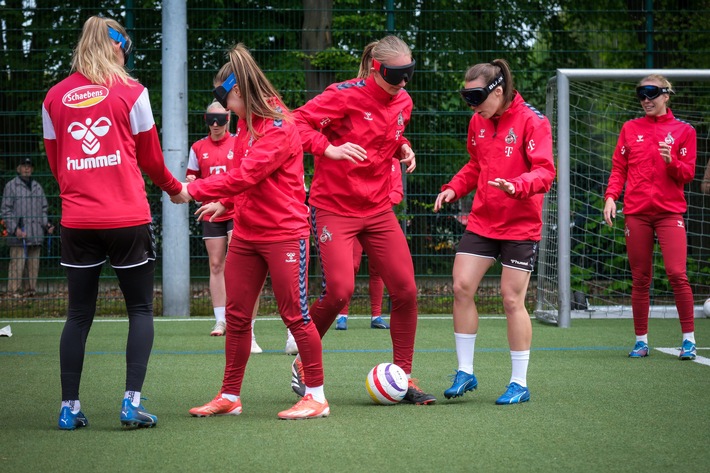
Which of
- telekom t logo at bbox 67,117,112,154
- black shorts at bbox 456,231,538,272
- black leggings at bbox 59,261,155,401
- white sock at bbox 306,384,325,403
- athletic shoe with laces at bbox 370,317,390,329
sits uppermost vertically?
telekom t logo at bbox 67,117,112,154

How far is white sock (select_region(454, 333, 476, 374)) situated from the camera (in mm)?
5957

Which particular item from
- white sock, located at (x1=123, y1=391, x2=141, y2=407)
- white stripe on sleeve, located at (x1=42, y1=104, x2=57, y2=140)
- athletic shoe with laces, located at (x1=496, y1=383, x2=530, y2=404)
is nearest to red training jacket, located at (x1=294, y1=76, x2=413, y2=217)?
athletic shoe with laces, located at (x1=496, y1=383, x2=530, y2=404)

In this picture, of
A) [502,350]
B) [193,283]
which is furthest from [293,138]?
[193,283]

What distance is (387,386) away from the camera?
5.68 m

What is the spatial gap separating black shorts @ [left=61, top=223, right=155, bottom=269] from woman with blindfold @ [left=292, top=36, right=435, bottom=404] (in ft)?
4.04

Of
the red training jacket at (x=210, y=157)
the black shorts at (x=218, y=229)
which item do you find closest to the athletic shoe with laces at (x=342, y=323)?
the black shorts at (x=218, y=229)

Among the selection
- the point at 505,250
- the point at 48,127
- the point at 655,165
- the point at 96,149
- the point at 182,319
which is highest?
the point at 48,127

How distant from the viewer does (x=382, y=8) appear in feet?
40.2

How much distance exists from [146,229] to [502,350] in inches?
168

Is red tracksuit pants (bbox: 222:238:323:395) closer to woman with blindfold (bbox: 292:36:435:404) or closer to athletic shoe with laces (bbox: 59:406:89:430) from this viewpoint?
woman with blindfold (bbox: 292:36:435:404)

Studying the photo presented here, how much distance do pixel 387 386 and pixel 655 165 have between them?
11.9ft

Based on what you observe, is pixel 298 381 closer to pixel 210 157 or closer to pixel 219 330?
pixel 219 330

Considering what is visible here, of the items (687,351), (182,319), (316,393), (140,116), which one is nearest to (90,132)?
(140,116)

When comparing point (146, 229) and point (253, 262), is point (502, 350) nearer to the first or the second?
point (253, 262)
